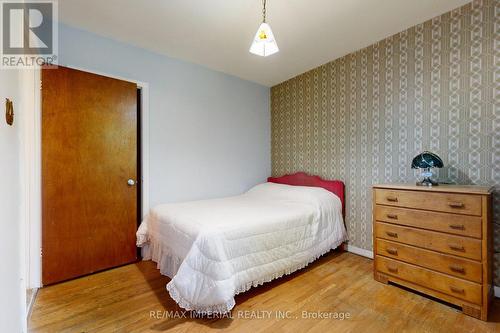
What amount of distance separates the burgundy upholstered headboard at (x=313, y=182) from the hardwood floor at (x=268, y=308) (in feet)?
3.08

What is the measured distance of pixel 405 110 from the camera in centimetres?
238

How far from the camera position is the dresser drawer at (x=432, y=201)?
5.36 ft

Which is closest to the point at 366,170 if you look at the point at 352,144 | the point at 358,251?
the point at 352,144

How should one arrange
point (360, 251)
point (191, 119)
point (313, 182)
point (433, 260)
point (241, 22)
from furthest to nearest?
point (313, 182), point (191, 119), point (360, 251), point (241, 22), point (433, 260)

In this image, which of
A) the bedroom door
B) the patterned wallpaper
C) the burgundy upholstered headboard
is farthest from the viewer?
the burgundy upholstered headboard

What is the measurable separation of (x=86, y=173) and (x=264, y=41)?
79.7 inches

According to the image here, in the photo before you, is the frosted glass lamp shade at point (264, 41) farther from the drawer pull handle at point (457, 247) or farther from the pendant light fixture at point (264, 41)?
the drawer pull handle at point (457, 247)

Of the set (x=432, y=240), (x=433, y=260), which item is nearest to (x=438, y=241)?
(x=432, y=240)

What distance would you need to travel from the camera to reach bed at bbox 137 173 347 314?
1.61 m

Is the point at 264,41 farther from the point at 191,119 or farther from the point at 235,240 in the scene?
the point at 191,119

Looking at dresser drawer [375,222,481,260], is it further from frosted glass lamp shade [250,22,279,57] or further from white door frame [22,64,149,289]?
white door frame [22,64,149,289]

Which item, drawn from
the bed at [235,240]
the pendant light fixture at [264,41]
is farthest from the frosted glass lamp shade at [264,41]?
the bed at [235,240]

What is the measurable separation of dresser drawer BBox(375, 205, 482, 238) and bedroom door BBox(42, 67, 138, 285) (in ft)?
8.23

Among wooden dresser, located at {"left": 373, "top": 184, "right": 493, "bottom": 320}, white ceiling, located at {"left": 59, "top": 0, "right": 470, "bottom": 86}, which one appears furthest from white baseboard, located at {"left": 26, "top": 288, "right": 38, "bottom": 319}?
wooden dresser, located at {"left": 373, "top": 184, "right": 493, "bottom": 320}
